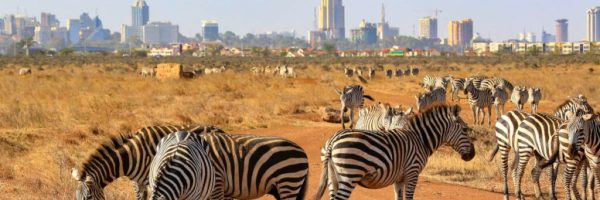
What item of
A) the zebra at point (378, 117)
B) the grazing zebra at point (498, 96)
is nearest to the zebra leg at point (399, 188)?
the zebra at point (378, 117)

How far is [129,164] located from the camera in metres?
9.50

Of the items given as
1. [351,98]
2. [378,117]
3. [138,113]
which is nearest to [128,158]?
[378,117]

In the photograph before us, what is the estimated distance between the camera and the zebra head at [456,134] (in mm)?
11297

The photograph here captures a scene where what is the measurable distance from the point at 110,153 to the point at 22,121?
14.5 metres

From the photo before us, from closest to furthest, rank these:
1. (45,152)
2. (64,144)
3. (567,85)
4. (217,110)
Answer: (45,152) → (64,144) → (217,110) → (567,85)

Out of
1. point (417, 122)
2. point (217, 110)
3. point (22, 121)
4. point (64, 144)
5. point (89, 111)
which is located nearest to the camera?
point (417, 122)

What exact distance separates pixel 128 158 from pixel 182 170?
7.14 feet

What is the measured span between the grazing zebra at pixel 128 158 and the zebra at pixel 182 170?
3.96ft

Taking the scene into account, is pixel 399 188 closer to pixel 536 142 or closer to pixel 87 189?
pixel 536 142

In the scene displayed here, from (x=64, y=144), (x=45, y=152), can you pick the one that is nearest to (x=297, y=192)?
(x=45, y=152)

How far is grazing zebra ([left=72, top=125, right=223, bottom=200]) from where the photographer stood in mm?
9148

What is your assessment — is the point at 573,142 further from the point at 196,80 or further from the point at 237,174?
the point at 196,80

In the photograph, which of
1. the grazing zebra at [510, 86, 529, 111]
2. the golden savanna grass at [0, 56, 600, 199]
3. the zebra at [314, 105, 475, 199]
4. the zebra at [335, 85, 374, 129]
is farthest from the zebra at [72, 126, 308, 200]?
the grazing zebra at [510, 86, 529, 111]

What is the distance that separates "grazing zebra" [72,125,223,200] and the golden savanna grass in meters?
1.89
